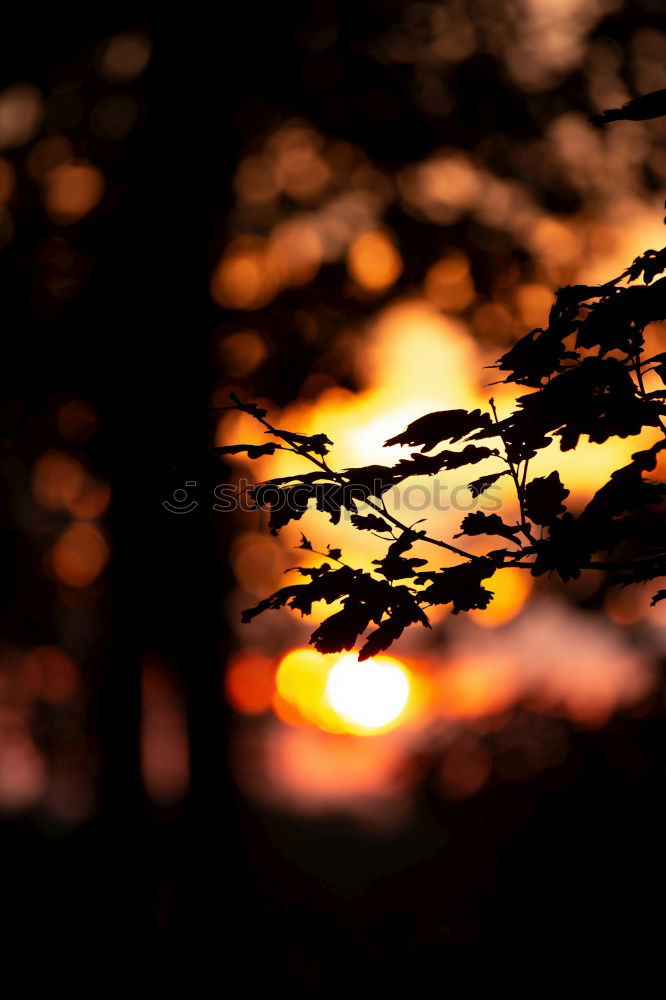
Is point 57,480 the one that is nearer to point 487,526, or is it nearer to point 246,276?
point 246,276

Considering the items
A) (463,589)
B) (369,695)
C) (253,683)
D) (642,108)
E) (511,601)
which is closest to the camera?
(642,108)

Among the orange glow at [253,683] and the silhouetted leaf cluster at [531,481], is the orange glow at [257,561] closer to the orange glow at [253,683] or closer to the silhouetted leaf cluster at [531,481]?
the orange glow at [253,683]

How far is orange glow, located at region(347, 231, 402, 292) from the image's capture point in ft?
15.3

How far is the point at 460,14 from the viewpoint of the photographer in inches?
200

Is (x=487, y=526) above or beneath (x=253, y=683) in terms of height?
above

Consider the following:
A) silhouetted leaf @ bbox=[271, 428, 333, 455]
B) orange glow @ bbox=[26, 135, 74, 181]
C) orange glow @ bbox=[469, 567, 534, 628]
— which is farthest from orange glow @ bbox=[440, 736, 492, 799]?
orange glow @ bbox=[26, 135, 74, 181]

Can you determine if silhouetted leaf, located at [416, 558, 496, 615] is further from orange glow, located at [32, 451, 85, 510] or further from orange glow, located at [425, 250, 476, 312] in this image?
orange glow, located at [32, 451, 85, 510]

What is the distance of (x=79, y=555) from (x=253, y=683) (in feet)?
5.11

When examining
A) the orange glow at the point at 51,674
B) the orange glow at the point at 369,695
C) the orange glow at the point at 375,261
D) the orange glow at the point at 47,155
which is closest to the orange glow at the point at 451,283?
the orange glow at the point at 375,261

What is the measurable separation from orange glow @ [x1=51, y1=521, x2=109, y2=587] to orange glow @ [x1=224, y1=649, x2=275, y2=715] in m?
1.25

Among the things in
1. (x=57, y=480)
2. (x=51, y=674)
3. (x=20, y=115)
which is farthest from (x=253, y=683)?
(x=20, y=115)

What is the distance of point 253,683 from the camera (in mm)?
4582

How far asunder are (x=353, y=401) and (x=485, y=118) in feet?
A: 7.15

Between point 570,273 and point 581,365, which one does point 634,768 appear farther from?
point 581,365
